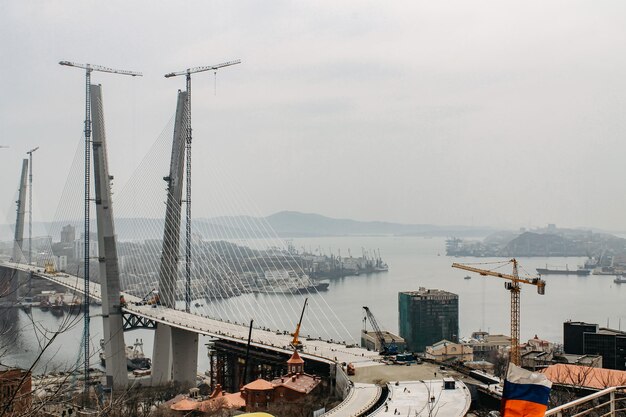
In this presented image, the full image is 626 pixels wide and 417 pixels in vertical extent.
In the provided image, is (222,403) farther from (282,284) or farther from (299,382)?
(282,284)

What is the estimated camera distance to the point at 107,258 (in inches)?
380

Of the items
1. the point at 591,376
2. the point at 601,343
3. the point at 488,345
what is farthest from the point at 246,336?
the point at 488,345

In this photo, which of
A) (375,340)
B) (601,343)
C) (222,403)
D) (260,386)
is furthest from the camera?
(375,340)

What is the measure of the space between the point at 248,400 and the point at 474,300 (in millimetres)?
18001

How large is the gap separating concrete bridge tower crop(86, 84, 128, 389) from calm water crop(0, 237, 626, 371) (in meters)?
0.49

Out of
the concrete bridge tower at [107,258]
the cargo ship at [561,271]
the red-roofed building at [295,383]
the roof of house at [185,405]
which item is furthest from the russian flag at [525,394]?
the cargo ship at [561,271]

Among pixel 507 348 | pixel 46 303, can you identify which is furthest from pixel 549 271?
pixel 46 303

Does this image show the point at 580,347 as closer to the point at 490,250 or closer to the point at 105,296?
the point at 105,296

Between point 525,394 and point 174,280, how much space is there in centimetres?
996

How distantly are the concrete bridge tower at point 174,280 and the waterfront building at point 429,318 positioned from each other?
699 centimetres

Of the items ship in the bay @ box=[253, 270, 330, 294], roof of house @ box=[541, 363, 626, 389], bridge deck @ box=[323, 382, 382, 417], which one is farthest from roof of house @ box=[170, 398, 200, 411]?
ship in the bay @ box=[253, 270, 330, 294]

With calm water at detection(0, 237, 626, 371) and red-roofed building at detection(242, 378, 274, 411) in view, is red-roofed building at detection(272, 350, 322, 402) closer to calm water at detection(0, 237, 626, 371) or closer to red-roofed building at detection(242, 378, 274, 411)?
red-roofed building at detection(242, 378, 274, 411)

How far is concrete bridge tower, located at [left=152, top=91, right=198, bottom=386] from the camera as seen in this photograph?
32.3ft

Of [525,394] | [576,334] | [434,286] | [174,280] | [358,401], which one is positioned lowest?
[434,286]
